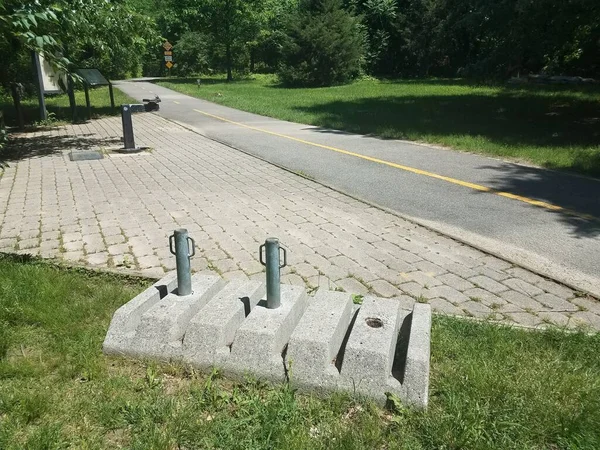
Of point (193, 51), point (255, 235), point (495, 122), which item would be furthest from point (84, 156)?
point (193, 51)

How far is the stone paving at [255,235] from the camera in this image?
14.4ft

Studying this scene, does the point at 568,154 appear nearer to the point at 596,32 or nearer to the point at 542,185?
the point at 542,185

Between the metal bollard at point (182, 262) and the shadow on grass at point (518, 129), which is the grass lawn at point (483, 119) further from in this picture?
the metal bollard at point (182, 262)

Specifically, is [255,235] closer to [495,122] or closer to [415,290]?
[415,290]

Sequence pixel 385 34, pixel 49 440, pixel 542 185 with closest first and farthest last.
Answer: pixel 49 440 < pixel 542 185 < pixel 385 34

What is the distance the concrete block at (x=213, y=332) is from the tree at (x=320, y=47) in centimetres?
3649

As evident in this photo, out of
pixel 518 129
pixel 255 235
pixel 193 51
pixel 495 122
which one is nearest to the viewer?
pixel 255 235

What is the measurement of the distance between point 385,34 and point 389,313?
158 ft

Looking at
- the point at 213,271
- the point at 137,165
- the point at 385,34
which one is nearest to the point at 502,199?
the point at 213,271

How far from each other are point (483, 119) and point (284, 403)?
1482cm

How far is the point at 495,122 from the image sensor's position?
15008mm

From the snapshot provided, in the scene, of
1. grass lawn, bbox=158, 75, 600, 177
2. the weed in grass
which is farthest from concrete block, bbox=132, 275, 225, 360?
grass lawn, bbox=158, 75, 600, 177

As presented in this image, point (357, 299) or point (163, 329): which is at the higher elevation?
point (163, 329)

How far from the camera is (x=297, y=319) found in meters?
3.50
